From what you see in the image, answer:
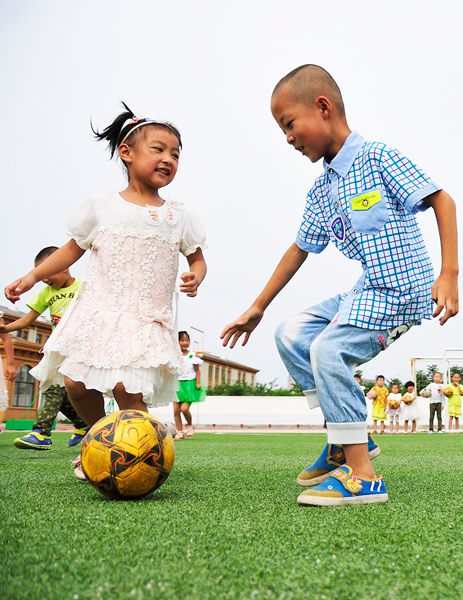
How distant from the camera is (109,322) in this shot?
3527 mm

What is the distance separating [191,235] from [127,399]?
1.14 meters

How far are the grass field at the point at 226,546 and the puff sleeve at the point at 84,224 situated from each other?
152 cm

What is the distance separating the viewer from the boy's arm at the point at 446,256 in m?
2.70

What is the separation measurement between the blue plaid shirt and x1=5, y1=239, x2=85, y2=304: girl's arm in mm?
1709

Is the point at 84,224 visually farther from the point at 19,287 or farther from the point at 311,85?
the point at 311,85

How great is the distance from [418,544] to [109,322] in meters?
2.21

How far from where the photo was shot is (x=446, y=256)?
2803 mm

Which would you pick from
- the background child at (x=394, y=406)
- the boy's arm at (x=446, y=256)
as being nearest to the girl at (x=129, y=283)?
the boy's arm at (x=446, y=256)

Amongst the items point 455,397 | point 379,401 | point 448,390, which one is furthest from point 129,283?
point 455,397

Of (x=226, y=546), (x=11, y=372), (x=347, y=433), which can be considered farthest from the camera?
(x=11, y=372)

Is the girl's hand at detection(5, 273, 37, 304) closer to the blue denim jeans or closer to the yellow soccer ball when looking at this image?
the blue denim jeans

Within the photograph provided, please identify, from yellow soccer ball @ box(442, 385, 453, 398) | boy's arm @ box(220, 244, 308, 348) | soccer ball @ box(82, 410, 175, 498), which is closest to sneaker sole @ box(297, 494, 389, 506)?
soccer ball @ box(82, 410, 175, 498)

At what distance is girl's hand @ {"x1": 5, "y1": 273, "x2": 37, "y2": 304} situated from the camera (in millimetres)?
3686

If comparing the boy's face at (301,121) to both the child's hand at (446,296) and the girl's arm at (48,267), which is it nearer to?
the child's hand at (446,296)
